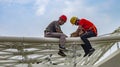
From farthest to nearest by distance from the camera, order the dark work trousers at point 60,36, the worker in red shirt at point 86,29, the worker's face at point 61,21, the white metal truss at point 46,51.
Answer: the worker's face at point 61,21, the worker in red shirt at point 86,29, the dark work trousers at point 60,36, the white metal truss at point 46,51

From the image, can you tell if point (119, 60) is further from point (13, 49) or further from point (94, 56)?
point (13, 49)

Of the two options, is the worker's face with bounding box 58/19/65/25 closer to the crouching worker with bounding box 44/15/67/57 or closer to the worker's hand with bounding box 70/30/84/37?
the crouching worker with bounding box 44/15/67/57

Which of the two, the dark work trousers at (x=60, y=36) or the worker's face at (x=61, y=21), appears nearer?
the dark work trousers at (x=60, y=36)

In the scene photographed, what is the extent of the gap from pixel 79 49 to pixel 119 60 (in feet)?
11.4

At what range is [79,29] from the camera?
27406 mm

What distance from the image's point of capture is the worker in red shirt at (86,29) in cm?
2683

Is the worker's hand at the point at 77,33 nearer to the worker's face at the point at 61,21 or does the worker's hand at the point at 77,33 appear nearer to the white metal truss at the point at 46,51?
the white metal truss at the point at 46,51

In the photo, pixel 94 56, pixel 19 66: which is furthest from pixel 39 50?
pixel 94 56

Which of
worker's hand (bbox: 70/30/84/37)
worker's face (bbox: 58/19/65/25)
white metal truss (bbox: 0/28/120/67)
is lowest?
white metal truss (bbox: 0/28/120/67)

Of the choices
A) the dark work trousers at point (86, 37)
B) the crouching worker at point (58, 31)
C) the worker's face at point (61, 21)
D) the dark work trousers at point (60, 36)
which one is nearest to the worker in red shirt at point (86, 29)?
the dark work trousers at point (86, 37)

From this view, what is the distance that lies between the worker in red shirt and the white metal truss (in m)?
→ 0.37

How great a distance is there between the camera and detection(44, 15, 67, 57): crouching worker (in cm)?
2667

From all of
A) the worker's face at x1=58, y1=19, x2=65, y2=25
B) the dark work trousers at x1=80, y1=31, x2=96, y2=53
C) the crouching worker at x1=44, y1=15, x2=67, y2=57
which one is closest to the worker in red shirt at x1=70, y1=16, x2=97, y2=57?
the dark work trousers at x1=80, y1=31, x2=96, y2=53

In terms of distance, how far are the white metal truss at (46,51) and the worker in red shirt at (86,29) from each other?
0.37 m
